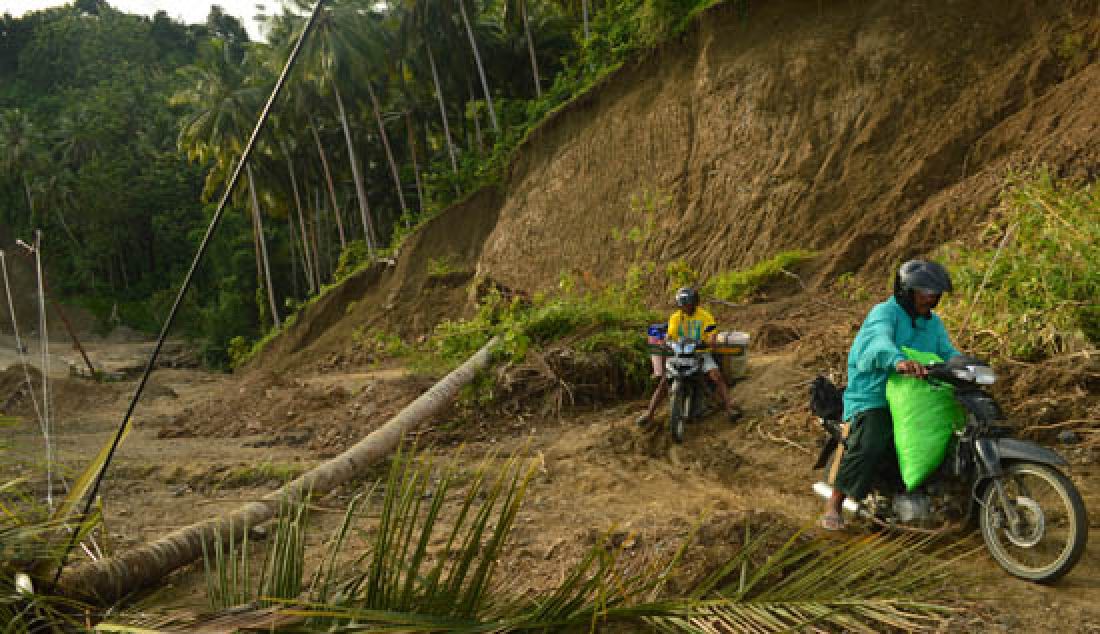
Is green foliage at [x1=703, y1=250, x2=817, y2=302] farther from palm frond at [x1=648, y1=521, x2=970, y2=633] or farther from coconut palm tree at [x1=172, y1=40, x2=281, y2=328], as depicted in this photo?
coconut palm tree at [x1=172, y1=40, x2=281, y2=328]

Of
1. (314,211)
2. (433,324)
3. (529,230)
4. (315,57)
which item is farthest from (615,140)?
(314,211)

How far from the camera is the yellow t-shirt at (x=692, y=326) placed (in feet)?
22.4

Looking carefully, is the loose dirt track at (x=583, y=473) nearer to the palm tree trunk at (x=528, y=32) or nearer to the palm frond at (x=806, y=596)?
the palm frond at (x=806, y=596)

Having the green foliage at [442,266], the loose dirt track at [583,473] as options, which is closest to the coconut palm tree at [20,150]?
the green foliage at [442,266]

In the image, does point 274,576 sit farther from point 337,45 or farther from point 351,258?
point 351,258

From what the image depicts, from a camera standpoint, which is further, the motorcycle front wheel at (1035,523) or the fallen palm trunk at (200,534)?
the motorcycle front wheel at (1035,523)

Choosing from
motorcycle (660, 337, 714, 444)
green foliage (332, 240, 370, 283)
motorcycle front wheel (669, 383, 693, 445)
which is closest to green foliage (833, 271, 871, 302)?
motorcycle (660, 337, 714, 444)

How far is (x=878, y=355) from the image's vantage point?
3.59 metres

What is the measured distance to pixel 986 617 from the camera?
2846 mm

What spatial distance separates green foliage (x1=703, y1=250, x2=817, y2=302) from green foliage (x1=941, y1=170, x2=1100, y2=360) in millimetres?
4243

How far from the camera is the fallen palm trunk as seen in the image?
2095 millimetres

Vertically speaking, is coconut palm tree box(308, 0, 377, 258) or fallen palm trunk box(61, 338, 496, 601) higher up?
coconut palm tree box(308, 0, 377, 258)

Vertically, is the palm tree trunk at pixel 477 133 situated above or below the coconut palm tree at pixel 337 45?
below

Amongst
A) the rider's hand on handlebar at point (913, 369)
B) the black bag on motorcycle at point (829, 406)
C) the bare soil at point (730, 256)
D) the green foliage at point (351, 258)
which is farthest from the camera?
the green foliage at point (351, 258)
